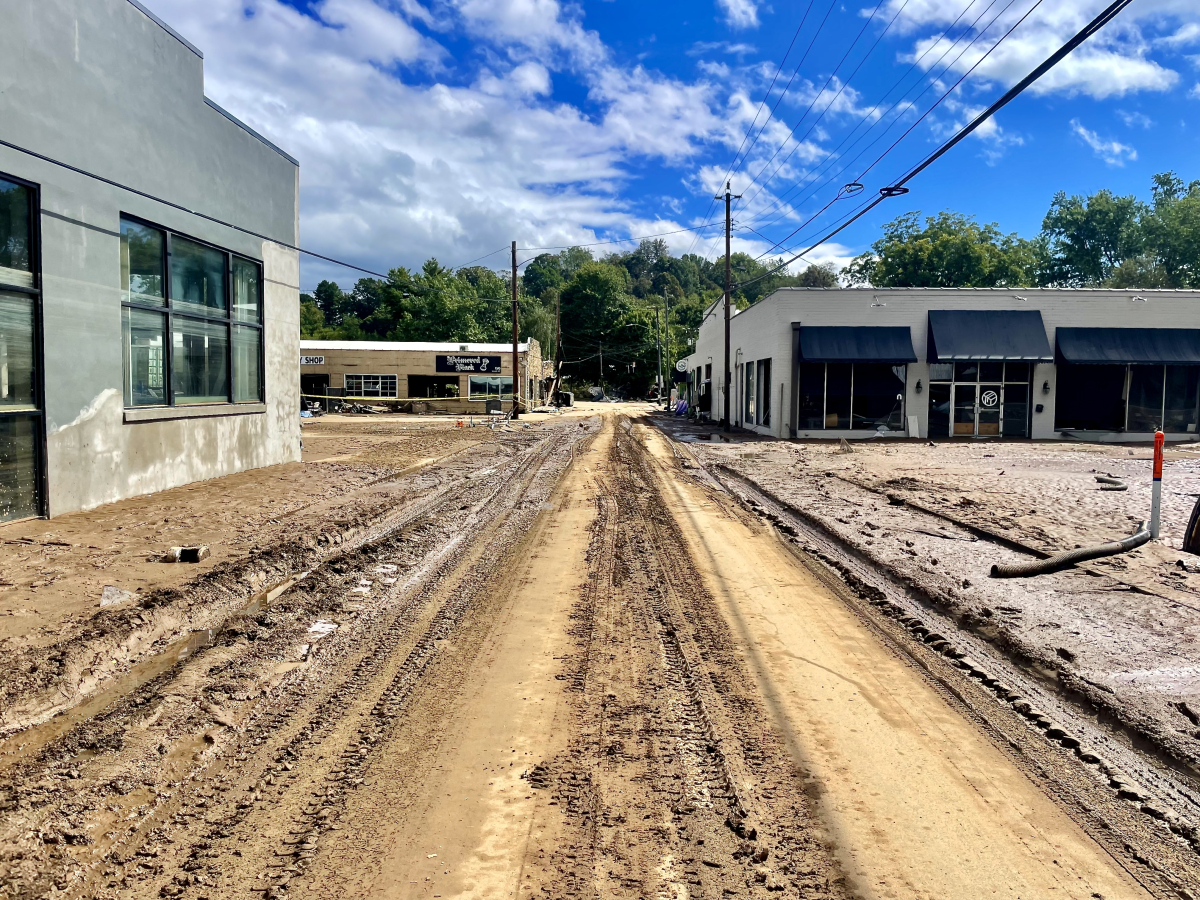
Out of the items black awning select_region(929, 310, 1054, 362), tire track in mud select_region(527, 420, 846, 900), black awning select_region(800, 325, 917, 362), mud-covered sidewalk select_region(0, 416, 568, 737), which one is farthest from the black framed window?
black awning select_region(929, 310, 1054, 362)

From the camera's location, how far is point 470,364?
2158 inches

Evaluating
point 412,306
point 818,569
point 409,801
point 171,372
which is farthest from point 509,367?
point 409,801

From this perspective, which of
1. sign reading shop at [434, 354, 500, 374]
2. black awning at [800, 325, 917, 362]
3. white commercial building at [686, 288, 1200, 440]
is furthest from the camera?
sign reading shop at [434, 354, 500, 374]

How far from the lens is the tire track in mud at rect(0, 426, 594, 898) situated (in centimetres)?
302

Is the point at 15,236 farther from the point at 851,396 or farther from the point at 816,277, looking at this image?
the point at 816,277

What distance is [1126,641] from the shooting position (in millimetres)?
5855

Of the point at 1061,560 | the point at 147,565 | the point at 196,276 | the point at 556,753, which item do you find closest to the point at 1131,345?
the point at 1061,560

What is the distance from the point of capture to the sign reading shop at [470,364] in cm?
5484

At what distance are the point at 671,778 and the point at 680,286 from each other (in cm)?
13756

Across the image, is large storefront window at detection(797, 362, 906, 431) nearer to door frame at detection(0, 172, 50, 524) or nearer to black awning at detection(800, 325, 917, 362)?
black awning at detection(800, 325, 917, 362)

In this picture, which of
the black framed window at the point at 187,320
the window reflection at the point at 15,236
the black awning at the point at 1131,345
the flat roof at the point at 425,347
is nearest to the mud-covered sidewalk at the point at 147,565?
the black framed window at the point at 187,320

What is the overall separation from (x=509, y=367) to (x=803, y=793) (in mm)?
52828

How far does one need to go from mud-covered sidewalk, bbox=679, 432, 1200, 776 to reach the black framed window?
1043 cm

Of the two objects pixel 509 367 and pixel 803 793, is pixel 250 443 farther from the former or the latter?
pixel 509 367
